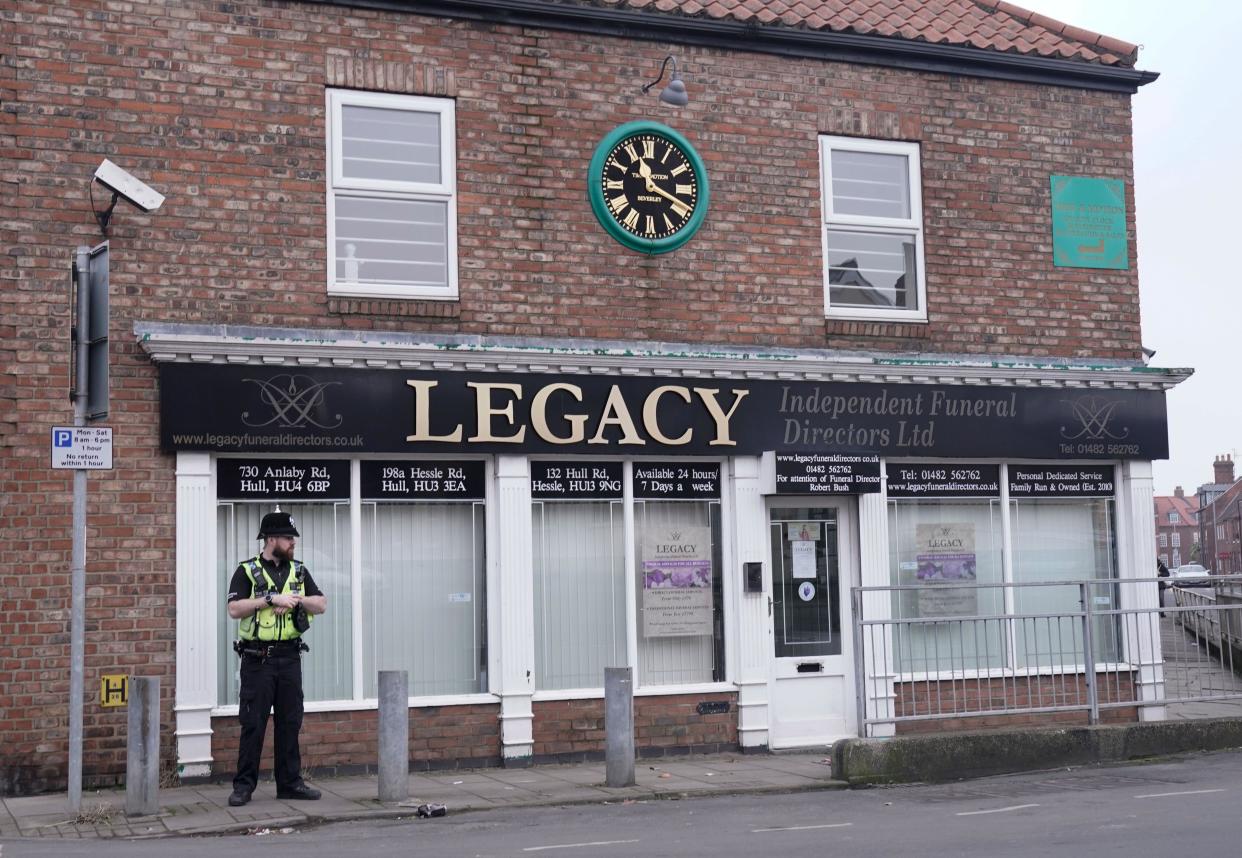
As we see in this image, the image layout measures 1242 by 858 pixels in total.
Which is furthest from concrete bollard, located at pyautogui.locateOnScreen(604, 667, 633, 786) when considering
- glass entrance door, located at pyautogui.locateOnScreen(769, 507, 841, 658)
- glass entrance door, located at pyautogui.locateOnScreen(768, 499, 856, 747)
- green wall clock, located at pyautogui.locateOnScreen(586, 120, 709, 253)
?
green wall clock, located at pyautogui.locateOnScreen(586, 120, 709, 253)

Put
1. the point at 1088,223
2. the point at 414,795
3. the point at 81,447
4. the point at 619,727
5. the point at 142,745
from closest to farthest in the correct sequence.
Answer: the point at 142,745, the point at 81,447, the point at 414,795, the point at 619,727, the point at 1088,223

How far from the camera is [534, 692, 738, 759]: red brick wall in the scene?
41.7 feet

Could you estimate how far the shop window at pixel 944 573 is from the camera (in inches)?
543

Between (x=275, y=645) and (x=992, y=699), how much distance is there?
6.47 m

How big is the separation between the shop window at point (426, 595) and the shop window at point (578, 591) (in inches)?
20.5

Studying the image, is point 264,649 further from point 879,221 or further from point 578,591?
point 879,221

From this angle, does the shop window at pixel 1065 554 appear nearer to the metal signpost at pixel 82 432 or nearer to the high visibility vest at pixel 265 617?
the high visibility vest at pixel 265 617

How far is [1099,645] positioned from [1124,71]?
576cm

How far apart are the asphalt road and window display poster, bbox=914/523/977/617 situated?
3.04 metres

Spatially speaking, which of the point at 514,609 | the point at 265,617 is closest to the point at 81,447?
the point at 265,617

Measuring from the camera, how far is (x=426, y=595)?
1266 centimetres

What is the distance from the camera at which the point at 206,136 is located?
12055mm

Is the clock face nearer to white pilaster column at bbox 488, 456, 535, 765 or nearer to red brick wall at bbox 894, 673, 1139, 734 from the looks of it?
white pilaster column at bbox 488, 456, 535, 765

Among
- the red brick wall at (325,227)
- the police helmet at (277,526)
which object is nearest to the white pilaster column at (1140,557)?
the red brick wall at (325,227)
